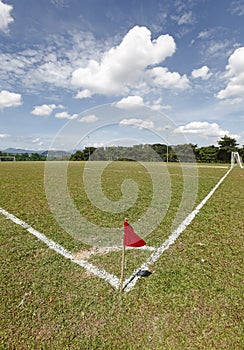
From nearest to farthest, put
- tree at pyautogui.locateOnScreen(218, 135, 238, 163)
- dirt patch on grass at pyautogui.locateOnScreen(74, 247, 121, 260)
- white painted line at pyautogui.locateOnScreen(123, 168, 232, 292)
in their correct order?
white painted line at pyautogui.locateOnScreen(123, 168, 232, 292), dirt patch on grass at pyautogui.locateOnScreen(74, 247, 121, 260), tree at pyautogui.locateOnScreen(218, 135, 238, 163)

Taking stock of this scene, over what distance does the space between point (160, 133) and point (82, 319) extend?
7.13 meters

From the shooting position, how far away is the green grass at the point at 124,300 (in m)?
2.03

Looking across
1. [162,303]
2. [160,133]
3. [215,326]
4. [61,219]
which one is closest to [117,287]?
[162,303]

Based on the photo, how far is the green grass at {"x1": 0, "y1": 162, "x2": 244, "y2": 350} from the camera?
80.0 inches

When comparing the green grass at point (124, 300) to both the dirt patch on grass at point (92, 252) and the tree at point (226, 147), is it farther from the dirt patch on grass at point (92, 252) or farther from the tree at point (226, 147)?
the tree at point (226, 147)

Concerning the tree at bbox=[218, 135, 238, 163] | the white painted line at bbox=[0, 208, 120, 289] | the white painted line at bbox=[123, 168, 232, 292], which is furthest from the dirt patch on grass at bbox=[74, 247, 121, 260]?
the tree at bbox=[218, 135, 238, 163]

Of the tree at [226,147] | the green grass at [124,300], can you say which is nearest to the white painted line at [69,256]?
the green grass at [124,300]

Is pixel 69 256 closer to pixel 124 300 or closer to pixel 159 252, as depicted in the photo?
pixel 124 300

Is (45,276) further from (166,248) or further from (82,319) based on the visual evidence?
(166,248)

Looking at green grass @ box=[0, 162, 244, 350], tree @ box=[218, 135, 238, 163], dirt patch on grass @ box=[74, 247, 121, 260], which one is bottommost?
green grass @ box=[0, 162, 244, 350]

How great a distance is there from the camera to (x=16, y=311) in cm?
231

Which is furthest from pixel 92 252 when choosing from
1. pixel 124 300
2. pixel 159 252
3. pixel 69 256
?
pixel 124 300

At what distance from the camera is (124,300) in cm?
250

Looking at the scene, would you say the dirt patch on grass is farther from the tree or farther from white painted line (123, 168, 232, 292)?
the tree
